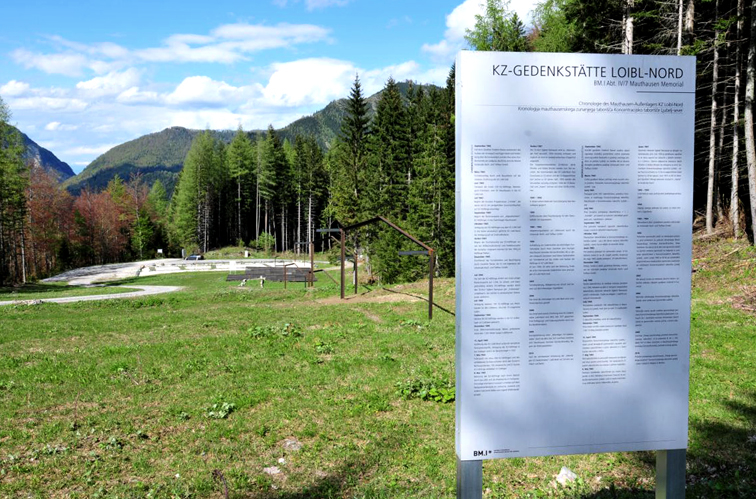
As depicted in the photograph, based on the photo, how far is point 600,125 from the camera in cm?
343

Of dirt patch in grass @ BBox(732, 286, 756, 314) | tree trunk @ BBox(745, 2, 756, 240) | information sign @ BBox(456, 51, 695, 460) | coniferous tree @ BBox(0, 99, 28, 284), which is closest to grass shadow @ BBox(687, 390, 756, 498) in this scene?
information sign @ BBox(456, 51, 695, 460)

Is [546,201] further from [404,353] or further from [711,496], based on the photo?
[404,353]

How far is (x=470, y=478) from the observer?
11.0ft

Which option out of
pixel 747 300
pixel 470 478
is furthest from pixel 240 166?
pixel 470 478

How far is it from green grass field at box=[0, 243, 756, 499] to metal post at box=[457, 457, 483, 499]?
4.53 ft

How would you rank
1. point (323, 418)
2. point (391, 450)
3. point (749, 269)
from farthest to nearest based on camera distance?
point (749, 269) → point (323, 418) → point (391, 450)

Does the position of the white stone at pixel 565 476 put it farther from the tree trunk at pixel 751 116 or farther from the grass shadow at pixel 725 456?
the tree trunk at pixel 751 116

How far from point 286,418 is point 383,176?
40.9 m

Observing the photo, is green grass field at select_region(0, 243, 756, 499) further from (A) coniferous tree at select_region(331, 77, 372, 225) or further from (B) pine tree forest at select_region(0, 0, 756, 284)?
(A) coniferous tree at select_region(331, 77, 372, 225)

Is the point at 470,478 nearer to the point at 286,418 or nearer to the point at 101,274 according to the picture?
the point at 286,418

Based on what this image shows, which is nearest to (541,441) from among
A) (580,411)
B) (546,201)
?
(580,411)

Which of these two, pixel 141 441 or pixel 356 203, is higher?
pixel 356 203

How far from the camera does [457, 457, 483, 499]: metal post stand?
336 cm

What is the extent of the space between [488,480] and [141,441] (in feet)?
13.0
